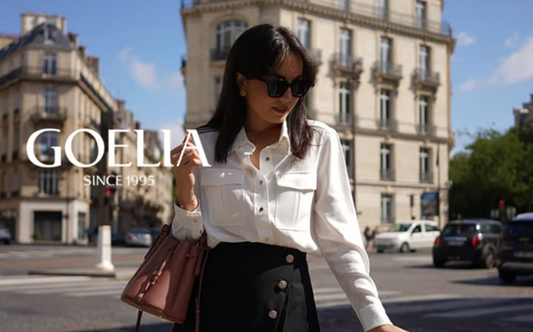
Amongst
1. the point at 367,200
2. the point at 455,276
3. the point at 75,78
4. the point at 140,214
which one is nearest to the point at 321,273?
the point at 455,276

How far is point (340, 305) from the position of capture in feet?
39.1

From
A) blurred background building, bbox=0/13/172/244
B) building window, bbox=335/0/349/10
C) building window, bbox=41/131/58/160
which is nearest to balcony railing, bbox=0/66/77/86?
blurred background building, bbox=0/13/172/244

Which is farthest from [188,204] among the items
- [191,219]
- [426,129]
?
[426,129]

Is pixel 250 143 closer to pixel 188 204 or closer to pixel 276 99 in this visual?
pixel 276 99

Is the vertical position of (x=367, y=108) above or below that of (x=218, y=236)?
above

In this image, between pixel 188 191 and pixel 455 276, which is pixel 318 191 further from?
pixel 455 276

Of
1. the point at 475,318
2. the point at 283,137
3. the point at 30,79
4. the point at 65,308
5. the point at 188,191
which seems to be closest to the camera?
the point at 188,191

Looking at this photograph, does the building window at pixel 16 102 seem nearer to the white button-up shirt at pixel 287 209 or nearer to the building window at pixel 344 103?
the building window at pixel 344 103

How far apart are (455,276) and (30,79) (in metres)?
54.5

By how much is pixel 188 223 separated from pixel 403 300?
35.7ft

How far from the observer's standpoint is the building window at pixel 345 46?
163ft

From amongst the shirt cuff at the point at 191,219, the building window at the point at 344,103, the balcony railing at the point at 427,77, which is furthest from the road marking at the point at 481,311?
the balcony railing at the point at 427,77

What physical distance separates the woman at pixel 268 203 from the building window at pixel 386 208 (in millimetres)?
48551

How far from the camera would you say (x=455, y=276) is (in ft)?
66.6
